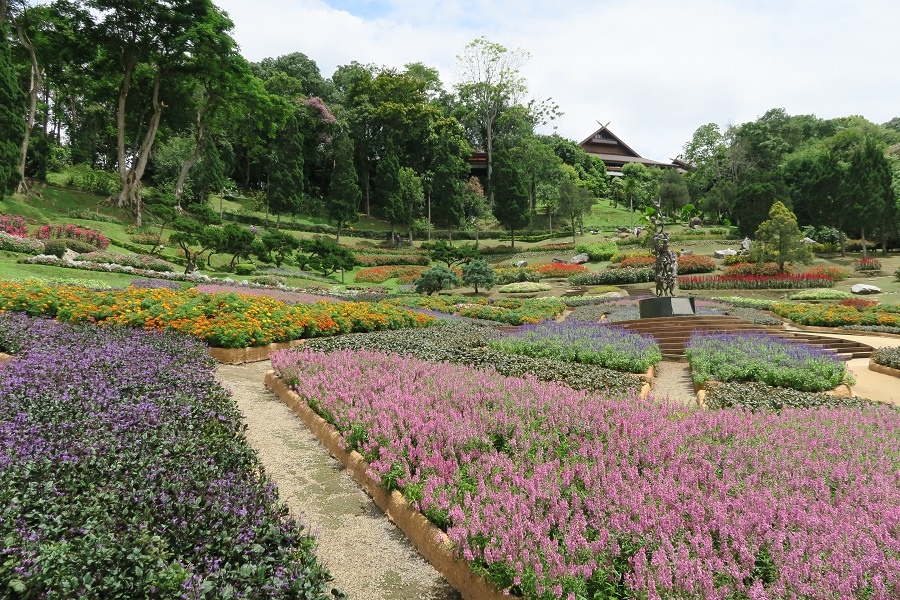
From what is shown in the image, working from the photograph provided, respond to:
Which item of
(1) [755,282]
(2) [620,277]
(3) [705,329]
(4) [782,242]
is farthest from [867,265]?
(3) [705,329]

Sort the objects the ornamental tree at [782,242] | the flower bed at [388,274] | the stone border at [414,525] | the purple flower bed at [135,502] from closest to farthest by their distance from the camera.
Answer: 1. the purple flower bed at [135,502]
2. the stone border at [414,525]
3. the ornamental tree at [782,242]
4. the flower bed at [388,274]

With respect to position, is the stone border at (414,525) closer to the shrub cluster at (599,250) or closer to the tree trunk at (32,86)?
the tree trunk at (32,86)

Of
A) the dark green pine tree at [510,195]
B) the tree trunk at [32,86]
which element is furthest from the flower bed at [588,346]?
the dark green pine tree at [510,195]

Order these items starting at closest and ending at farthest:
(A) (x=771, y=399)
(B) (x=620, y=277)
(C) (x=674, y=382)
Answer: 1. (A) (x=771, y=399)
2. (C) (x=674, y=382)
3. (B) (x=620, y=277)

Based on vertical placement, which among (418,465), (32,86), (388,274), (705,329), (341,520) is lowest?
(705,329)

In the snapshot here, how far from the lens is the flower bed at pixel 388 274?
33031 mm

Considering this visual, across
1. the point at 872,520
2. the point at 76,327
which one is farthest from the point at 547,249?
the point at 872,520

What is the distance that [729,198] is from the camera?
2229 inches

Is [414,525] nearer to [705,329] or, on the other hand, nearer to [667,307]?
[705,329]

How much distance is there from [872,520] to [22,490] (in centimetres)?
522

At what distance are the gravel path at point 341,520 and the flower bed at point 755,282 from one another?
27318 mm

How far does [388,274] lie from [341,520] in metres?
30.2

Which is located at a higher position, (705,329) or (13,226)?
(13,226)

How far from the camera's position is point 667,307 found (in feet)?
51.7
